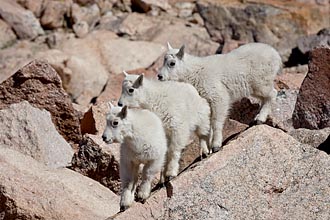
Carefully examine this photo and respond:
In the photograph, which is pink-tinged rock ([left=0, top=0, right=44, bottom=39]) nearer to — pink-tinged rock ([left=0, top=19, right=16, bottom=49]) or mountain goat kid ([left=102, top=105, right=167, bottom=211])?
pink-tinged rock ([left=0, top=19, right=16, bottom=49])

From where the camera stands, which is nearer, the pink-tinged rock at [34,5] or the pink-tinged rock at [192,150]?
the pink-tinged rock at [192,150]

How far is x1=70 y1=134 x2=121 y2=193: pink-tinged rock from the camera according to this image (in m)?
15.4

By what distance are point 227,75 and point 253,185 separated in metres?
2.02

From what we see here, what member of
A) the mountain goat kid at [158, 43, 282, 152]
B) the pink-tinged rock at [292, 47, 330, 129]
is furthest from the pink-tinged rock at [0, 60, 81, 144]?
the mountain goat kid at [158, 43, 282, 152]

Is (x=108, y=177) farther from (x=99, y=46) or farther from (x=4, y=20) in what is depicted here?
(x=4, y=20)

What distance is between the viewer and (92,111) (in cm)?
1834

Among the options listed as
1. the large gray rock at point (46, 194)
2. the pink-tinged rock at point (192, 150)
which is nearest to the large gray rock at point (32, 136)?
the large gray rock at point (46, 194)

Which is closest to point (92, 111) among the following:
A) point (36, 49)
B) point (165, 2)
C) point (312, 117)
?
point (312, 117)

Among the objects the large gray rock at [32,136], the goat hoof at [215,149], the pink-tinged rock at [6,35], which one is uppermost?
the goat hoof at [215,149]

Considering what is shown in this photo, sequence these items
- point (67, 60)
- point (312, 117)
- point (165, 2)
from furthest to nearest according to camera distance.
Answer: point (165, 2) → point (67, 60) → point (312, 117)

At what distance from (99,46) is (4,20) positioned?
12.3ft

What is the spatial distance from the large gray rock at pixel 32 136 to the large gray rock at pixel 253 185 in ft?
14.1

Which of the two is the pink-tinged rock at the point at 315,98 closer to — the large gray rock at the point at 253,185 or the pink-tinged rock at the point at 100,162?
the pink-tinged rock at the point at 100,162

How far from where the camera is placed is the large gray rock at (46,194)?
13.2 meters
